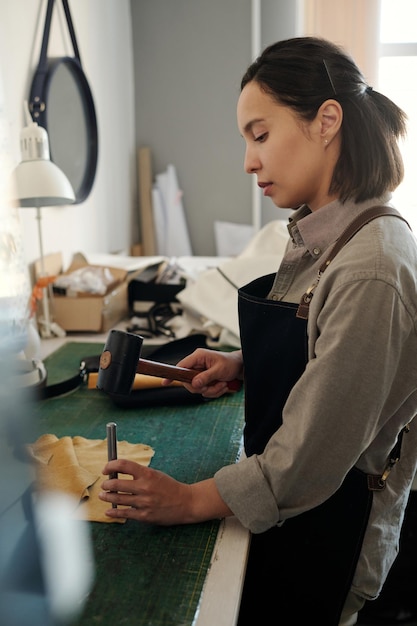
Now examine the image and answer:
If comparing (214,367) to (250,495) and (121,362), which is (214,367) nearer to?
(121,362)

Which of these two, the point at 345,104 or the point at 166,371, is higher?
the point at 345,104

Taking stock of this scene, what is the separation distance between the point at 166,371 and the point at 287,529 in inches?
12.9

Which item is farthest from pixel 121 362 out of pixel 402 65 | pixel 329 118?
pixel 402 65

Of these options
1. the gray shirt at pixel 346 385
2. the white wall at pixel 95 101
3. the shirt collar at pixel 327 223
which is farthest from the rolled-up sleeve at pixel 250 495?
the white wall at pixel 95 101

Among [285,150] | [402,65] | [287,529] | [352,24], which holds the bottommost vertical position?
[287,529]

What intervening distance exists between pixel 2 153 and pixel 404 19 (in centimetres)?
243

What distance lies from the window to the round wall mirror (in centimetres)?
158

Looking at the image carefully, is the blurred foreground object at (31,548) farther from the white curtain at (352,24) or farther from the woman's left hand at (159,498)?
the white curtain at (352,24)

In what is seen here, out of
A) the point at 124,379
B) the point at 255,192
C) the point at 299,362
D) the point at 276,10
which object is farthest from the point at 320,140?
the point at 276,10

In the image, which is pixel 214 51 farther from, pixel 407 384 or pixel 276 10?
pixel 407 384

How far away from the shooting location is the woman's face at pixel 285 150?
87 centimetres

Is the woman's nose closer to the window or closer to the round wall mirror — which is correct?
the round wall mirror

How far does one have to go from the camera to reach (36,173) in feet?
5.16

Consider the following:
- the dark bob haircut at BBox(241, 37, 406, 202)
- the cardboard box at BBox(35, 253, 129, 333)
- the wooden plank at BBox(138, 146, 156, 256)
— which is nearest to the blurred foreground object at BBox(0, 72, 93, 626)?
the dark bob haircut at BBox(241, 37, 406, 202)
